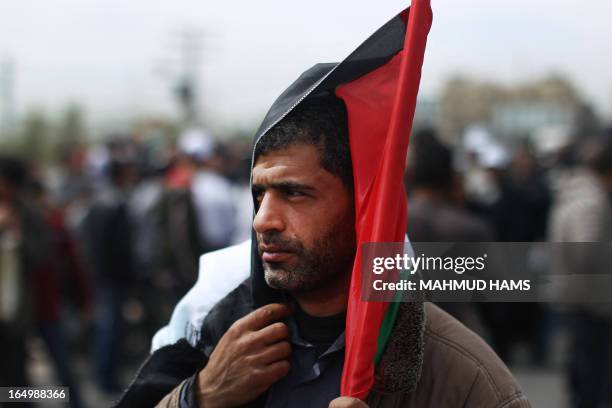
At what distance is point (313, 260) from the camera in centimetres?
188

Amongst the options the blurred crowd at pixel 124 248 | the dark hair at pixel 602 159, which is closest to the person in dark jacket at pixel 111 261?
the blurred crowd at pixel 124 248

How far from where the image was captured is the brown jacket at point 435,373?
1801 mm

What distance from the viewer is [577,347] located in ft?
17.2

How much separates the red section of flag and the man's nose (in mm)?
165

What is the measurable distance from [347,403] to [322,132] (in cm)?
55

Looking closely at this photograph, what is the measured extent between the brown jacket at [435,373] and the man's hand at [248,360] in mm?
215

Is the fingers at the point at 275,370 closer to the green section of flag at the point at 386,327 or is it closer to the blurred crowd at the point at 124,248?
the green section of flag at the point at 386,327

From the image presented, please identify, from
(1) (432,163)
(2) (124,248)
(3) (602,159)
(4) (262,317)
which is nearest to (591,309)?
(3) (602,159)

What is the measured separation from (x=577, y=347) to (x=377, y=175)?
3788 millimetres

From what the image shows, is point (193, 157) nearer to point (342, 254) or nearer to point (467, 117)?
point (342, 254)

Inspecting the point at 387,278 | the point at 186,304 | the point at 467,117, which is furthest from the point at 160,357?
the point at 467,117

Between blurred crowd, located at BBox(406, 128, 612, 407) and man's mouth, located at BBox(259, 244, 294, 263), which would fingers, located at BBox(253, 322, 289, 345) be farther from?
blurred crowd, located at BBox(406, 128, 612, 407)

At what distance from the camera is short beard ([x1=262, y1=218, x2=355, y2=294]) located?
6.17 feet

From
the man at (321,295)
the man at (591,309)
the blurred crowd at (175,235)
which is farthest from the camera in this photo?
the man at (591,309)
